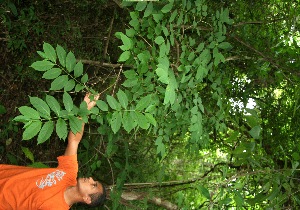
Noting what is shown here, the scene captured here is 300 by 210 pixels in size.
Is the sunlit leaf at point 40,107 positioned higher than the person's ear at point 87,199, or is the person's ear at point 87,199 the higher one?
the sunlit leaf at point 40,107

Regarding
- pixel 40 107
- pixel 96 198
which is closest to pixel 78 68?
pixel 40 107

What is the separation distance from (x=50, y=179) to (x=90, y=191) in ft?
0.97

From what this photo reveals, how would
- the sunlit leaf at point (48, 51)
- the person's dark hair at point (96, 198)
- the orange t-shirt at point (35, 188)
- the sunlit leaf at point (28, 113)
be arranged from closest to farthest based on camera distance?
the sunlit leaf at point (28, 113)
the sunlit leaf at point (48, 51)
the orange t-shirt at point (35, 188)
the person's dark hair at point (96, 198)

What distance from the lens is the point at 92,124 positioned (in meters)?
4.11

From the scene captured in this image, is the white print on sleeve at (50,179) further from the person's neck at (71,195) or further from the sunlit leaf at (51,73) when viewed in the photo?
the sunlit leaf at (51,73)

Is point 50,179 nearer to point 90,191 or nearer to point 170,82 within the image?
point 90,191

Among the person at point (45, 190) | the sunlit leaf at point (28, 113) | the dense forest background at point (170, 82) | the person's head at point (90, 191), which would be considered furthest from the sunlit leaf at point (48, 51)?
the person's head at point (90, 191)

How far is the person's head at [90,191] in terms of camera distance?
2455 mm

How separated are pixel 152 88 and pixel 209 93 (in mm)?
2226

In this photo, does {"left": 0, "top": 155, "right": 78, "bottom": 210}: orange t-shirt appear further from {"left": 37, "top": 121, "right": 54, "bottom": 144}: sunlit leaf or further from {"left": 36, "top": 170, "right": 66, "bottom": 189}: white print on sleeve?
{"left": 37, "top": 121, "right": 54, "bottom": 144}: sunlit leaf

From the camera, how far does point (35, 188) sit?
8.11 feet

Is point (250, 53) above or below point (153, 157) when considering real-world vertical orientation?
above

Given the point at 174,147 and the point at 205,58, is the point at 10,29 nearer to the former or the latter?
the point at 205,58

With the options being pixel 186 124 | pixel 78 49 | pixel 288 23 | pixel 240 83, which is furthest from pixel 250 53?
pixel 78 49
